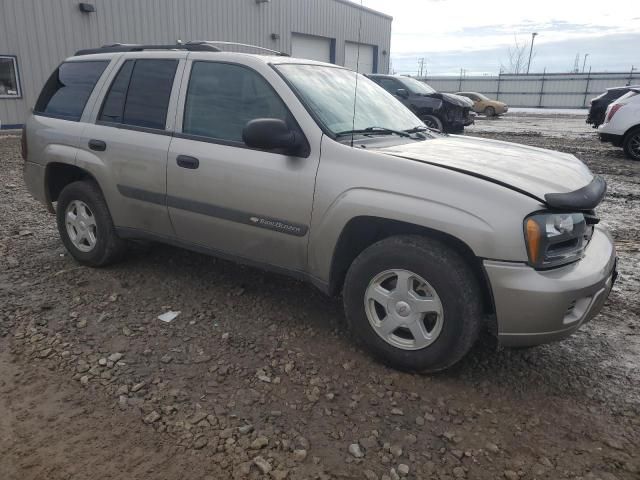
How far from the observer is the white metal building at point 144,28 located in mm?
13281

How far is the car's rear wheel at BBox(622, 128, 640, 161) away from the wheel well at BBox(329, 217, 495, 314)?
403 inches

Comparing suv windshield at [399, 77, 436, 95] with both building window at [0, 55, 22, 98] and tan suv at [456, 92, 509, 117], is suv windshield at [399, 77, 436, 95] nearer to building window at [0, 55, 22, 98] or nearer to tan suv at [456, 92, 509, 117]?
building window at [0, 55, 22, 98]

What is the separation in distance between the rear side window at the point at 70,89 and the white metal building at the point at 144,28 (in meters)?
3.44

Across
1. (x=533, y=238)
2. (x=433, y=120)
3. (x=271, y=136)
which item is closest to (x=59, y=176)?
(x=271, y=136)

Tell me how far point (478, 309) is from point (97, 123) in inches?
128

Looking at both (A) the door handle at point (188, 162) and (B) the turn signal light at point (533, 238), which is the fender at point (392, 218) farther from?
(A) the door handle at point (188, 162)

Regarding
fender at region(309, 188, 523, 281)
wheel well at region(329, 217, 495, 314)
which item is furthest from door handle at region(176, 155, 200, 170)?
wheel well at region(329, 217, 495, 314)

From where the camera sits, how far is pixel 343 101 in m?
3.57

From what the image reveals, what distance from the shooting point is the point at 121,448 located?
234 centimetres

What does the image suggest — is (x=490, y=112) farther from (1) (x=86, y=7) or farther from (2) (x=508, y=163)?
(2) (x=508, y=163)

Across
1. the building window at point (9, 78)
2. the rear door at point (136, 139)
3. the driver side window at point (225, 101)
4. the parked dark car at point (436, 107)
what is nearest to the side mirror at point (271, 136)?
the driver side window at point (225, 101)

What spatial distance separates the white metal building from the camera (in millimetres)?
13281

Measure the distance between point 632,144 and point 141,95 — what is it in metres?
10.8

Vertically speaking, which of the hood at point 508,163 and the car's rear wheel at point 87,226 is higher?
the hood at point 508,163
